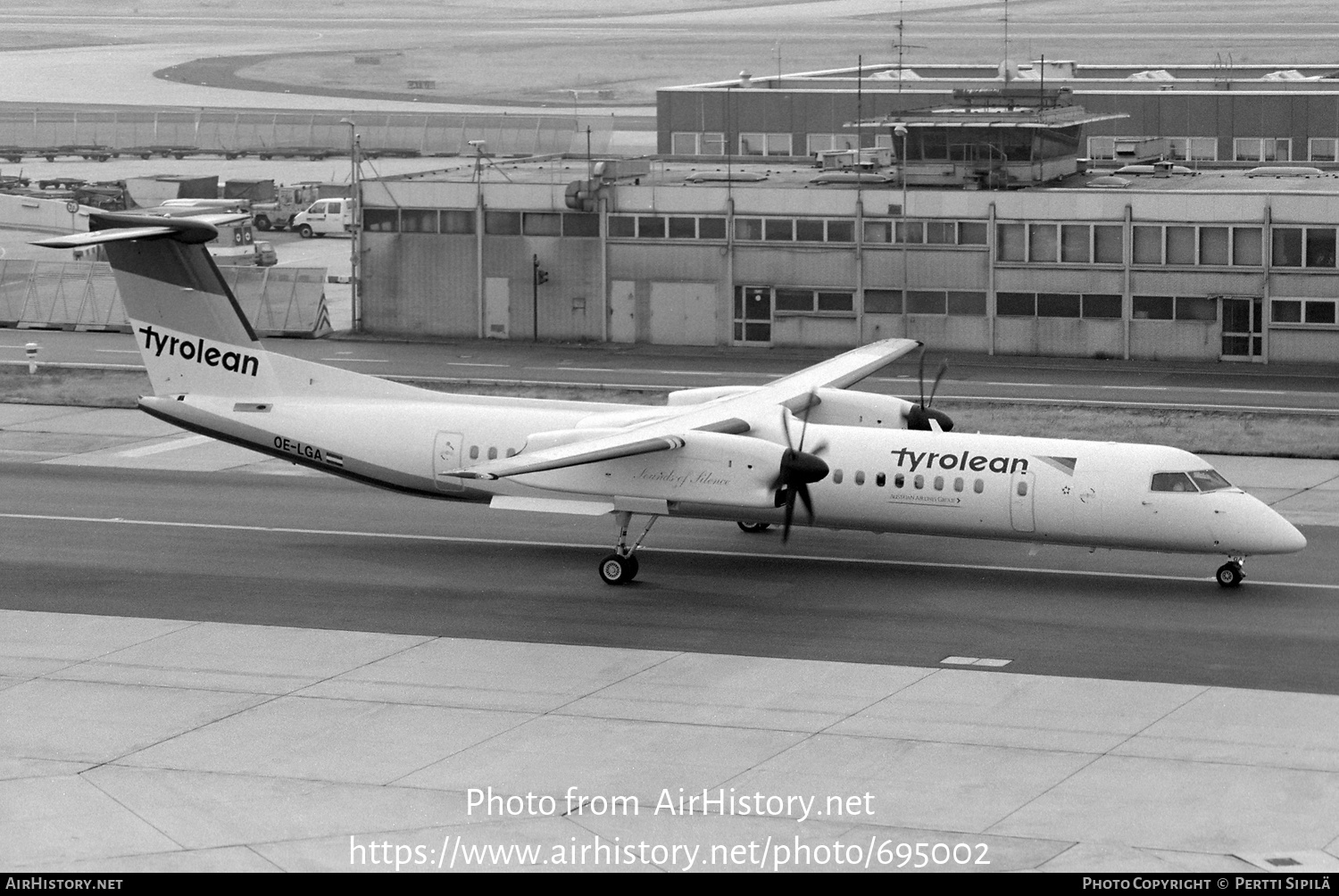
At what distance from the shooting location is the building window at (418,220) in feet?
231

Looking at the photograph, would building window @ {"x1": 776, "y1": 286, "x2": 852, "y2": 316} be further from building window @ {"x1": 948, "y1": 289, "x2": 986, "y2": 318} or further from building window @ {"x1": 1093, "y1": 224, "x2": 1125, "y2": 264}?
building window @ {"x1": 1093, "y1": 224, "x2": 1125, "y2": 264}

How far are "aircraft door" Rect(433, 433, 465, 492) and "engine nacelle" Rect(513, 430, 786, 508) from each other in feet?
6.73

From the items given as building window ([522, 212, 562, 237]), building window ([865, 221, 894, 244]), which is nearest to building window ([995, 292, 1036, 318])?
building window ([865, 221, 894, 244])

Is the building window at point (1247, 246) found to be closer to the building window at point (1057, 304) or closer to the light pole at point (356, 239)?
the building window at point (1057, 304)

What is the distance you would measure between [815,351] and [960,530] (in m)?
32.7

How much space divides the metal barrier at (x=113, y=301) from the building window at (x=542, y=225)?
8942mm

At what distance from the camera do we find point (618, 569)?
34.8 meters

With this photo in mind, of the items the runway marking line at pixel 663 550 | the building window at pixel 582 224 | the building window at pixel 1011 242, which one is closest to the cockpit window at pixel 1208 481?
the runway marking line at pixel 663 550

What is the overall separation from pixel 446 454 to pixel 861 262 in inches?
1282

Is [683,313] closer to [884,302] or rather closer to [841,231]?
[841,231]

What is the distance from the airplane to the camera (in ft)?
109

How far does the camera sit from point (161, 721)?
89.8 feet

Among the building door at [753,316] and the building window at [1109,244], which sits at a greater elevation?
the building window at [1109,244]

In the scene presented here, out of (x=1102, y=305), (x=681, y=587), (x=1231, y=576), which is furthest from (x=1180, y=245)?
(x=681, y=587)
